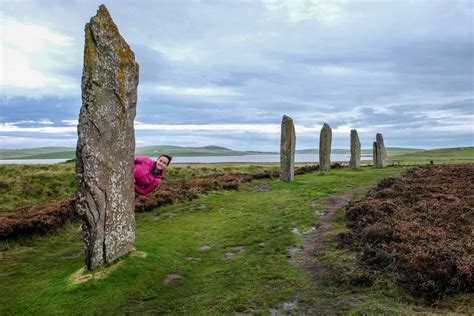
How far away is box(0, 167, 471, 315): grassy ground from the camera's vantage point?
7.02 m

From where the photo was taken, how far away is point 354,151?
40219mm

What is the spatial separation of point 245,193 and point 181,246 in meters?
11.3

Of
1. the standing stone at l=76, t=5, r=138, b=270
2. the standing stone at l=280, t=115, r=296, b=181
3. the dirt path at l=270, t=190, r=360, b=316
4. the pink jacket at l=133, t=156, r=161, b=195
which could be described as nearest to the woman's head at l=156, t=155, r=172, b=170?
the pink jacket at l=133, t=156, r=161, b=195

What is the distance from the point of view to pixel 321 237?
37.5 feet

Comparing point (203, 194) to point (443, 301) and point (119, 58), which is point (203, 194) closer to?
point (119, 58)

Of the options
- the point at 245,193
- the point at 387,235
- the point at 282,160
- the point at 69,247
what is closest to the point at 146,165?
the point at 69,247

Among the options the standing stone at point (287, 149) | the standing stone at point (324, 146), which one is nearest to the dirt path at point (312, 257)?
the standing stone at point (287, 149)

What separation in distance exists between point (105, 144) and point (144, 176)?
2665mm

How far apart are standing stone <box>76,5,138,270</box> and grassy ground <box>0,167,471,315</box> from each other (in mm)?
792

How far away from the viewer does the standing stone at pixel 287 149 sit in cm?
2703

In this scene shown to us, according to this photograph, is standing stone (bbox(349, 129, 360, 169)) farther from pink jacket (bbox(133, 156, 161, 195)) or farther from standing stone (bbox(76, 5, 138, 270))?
standing stone (bbox(76, 5, 138, 270))

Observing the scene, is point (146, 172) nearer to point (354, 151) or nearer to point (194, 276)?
point (194, 276)

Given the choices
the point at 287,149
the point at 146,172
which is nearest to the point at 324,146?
the point at 287,149

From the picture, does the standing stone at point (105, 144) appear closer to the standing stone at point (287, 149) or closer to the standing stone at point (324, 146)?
the standing stone at point (287, 149)
